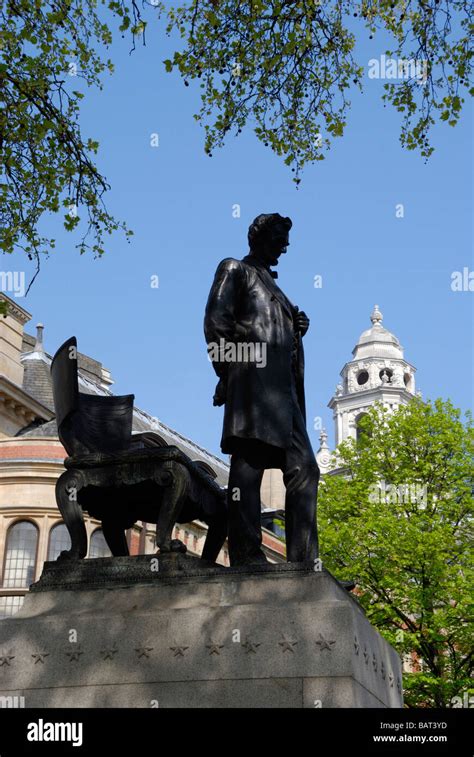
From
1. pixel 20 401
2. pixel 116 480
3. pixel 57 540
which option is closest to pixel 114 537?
pixel 116 480

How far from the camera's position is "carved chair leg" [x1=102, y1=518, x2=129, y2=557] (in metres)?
9.12

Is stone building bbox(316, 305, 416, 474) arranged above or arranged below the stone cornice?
above

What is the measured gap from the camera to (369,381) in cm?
9112

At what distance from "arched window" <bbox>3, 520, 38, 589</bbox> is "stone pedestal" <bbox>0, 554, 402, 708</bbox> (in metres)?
33.0

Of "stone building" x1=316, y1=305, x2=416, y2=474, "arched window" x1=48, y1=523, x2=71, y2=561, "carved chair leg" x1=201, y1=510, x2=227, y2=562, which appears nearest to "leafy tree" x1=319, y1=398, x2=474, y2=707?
"arched window" x1=48, y1=523, x2=71, y2=561

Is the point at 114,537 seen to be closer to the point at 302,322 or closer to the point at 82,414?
the point at 82,414

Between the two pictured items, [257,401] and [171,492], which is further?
[257,401]

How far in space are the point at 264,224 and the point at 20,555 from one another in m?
34.0

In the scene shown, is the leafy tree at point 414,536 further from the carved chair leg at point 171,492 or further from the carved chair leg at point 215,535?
the carved chair leg at point 171,492

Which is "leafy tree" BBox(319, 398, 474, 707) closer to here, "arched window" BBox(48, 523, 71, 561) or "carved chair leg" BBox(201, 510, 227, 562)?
"arched window" BBox(48, 523, 71, 561)

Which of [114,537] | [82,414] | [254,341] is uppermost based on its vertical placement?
[254,341]

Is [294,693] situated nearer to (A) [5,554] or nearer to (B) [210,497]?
(B) [210,497]

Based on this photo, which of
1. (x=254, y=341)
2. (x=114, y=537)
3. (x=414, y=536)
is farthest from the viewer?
(x=414, y=536)

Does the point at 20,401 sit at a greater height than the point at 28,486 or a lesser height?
greater
